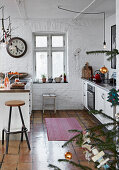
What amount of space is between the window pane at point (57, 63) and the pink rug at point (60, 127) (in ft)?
6.40

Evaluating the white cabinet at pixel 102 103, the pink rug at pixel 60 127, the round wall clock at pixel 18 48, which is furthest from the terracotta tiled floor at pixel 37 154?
the round wall clock at pixel 18 48

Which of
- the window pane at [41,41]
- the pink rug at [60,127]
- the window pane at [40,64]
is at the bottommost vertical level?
the pink rug at [60,127]

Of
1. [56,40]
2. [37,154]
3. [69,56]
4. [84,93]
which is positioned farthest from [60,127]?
[56,40]

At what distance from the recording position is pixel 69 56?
8102 mm

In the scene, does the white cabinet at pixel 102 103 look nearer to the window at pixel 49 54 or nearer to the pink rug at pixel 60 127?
the pink rug at pixel 60 127

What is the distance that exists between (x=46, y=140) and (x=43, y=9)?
3.25m

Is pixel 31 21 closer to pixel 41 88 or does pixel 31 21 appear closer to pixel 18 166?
pixel 41 88

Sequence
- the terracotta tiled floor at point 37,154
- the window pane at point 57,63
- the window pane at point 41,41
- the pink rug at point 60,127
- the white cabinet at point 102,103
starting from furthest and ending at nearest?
the window pane at point 57,63 → the window pane at point 41,41 → the pink rug at point 60,127 → the white cabinet at point 102,103 → the terracotta tiled floor at point 37,154

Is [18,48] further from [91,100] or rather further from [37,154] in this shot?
[37,154]

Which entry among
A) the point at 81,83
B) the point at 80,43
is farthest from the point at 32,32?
the point at 81,83

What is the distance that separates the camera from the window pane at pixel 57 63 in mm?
8422

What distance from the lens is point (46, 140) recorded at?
5121 millimetres

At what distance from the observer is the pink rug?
5.28m

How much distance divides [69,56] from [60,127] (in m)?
2.74
